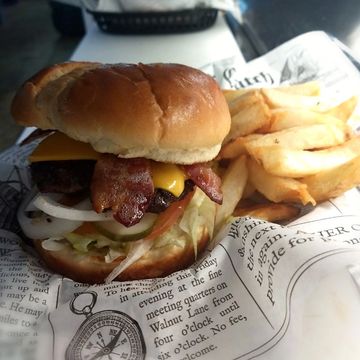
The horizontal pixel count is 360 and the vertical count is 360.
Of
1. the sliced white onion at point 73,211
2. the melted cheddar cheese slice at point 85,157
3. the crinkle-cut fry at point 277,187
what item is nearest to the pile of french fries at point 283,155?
the crinkle-cut fry at point 277,187

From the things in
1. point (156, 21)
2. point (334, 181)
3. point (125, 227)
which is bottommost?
point (156, 21)

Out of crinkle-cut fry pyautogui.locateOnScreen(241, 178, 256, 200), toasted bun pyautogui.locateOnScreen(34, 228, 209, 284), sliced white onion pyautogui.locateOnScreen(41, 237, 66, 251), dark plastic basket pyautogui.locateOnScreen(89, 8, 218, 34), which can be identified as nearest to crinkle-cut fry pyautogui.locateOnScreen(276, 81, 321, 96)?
crinkle-cut fry pyautogui.locateOnScreen(241, 178, 256, 200)

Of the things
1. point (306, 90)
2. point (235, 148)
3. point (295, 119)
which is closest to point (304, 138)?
point (295, 119)

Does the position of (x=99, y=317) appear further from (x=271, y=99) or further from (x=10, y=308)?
(x=271, y=99)

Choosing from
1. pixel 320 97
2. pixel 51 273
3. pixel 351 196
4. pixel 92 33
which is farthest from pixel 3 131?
pixel 351 196

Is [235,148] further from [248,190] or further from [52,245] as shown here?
[52,245]

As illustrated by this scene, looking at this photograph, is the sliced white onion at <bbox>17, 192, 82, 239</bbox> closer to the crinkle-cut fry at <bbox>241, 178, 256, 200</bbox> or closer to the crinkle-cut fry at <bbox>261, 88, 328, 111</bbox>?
the crinkle-cut fry at <bbox>241, 178, 256, 200</bbox>
